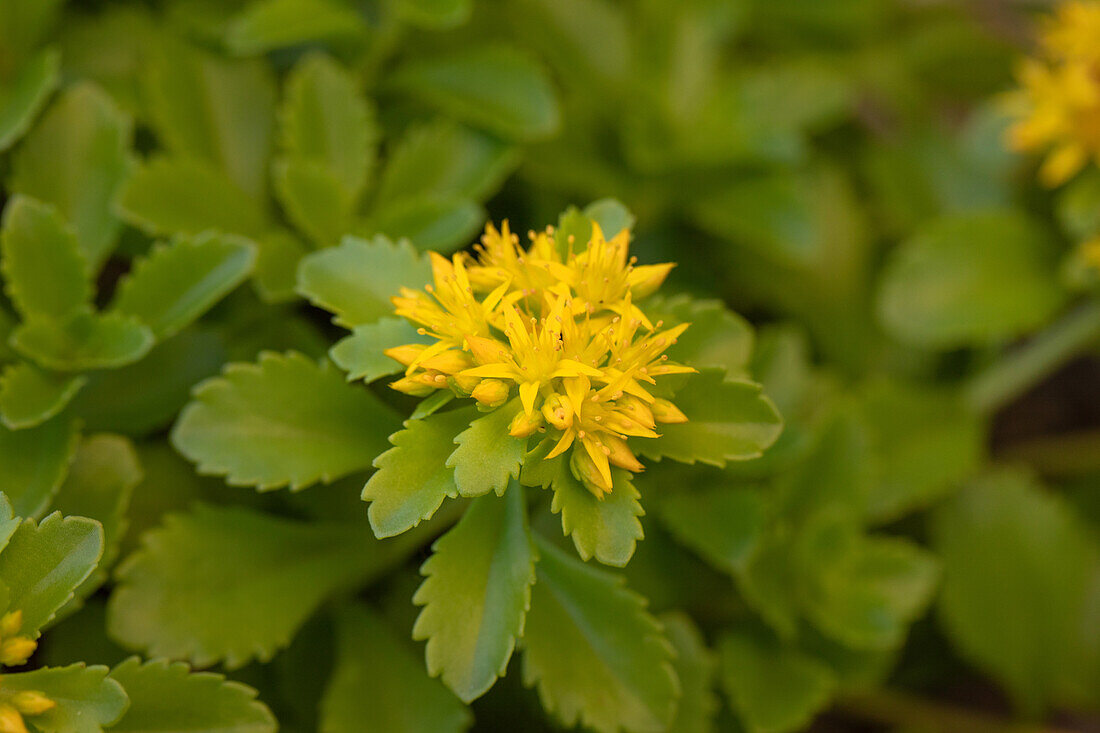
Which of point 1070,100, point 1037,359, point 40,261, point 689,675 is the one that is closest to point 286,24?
point 40,261

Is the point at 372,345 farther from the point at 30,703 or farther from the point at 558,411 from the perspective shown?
the point at 30,703

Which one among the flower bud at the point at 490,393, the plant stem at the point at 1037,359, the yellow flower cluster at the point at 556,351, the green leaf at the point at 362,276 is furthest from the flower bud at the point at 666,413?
the plant stem at the point at 1037,359

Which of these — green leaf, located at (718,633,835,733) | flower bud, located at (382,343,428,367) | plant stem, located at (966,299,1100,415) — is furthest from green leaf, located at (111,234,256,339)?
plant stem, located at (966,299,1100,415)

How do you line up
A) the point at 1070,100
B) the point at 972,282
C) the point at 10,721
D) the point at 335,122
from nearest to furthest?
the point at 10,721, the point at 335,122, the point at 1070,100, the point at 972,282

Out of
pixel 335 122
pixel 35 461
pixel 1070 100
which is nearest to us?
pixel 35 461

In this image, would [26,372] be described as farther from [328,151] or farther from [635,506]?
[635,506]

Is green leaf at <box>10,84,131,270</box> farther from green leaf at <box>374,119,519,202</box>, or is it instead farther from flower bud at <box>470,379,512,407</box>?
flower bud at <box>470,379,512,407</box>
